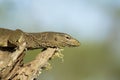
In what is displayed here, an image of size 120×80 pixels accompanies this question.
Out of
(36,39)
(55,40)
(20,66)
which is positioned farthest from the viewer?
(36,39)

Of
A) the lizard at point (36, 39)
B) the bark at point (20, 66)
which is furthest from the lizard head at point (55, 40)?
the bark at point (20, 66)

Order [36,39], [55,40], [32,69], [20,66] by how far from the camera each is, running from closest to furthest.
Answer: [32,69] < [20,66] < [55,40] < [36,39]

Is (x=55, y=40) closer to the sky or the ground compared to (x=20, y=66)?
closer to the sky

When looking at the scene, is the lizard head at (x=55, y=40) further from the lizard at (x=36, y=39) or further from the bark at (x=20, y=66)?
the bark at (x=20, y=66)

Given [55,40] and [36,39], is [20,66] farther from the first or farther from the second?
[36,39]

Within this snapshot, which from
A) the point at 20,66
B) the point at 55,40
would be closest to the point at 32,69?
the point at 20,66

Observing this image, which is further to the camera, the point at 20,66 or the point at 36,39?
the point at 36,39

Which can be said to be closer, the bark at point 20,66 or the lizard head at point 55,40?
the bark at point 20,66

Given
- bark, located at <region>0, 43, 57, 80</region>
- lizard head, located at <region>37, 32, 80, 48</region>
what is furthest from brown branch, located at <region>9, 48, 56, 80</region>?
lizard head, located at <region>37, 32, 80, 48</region>
